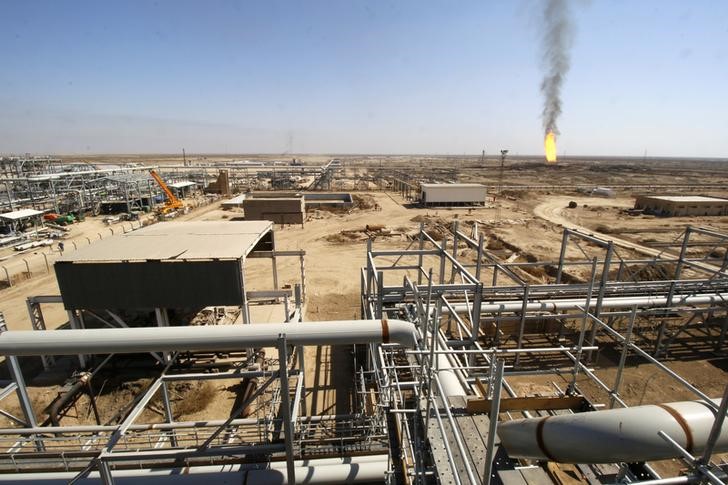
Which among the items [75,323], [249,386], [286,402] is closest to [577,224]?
[249,386]

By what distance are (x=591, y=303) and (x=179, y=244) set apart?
18382 mm

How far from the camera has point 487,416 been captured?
21.9 ft

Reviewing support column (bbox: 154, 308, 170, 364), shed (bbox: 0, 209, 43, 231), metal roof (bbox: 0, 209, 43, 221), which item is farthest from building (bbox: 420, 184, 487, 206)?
shed (bbox: 0, 209, 43, 231)

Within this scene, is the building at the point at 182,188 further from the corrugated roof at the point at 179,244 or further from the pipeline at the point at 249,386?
the pipeline at the point at 249,386

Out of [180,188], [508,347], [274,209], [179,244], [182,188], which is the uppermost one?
[179,244]

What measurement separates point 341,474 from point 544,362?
42.1ft

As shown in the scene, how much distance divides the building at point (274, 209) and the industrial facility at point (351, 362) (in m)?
5.18

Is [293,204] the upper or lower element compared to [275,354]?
upper

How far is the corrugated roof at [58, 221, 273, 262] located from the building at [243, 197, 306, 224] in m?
19.7

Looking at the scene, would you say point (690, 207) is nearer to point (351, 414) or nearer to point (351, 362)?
point (351, 362)

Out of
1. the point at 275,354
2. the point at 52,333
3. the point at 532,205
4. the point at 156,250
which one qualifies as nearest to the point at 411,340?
the point at 52,333

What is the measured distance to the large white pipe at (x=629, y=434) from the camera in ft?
14.8

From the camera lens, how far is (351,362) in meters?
14.9

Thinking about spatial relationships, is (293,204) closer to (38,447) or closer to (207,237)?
(207,237)
